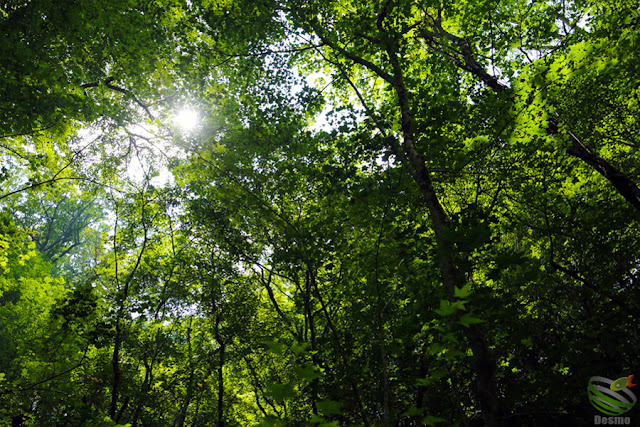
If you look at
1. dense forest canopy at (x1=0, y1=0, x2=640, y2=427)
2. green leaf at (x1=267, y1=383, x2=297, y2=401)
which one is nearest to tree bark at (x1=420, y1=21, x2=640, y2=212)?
dense forest canopy at (x1=0, y1=0, x2=640, y2=427)

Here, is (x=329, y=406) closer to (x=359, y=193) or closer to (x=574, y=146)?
(x=359, y=193)

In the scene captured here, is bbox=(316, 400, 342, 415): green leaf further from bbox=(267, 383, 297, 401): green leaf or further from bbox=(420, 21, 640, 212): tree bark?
bbox=(420, 21, 640, 212): tree bark

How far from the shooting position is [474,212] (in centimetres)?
356

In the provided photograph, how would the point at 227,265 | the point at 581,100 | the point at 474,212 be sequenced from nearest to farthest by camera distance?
the point at 474,212
the point at 581,100
the point at 227,265

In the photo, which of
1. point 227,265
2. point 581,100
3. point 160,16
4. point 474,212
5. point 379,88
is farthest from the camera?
point 227,265

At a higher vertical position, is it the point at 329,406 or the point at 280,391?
the point at 280,391

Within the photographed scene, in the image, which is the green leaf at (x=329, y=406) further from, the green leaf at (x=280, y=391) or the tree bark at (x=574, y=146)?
the tree bark at (x=574, y=146)

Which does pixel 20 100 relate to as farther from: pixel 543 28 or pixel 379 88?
pixel 543 28

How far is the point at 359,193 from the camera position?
173 inches

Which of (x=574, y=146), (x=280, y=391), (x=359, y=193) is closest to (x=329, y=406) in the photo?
(x=280, y=391)

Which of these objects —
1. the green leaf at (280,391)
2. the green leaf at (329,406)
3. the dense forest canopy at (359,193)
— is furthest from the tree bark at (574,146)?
the green leaf at (280,391)

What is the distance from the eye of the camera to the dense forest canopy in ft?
12.5

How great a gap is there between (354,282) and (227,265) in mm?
5465

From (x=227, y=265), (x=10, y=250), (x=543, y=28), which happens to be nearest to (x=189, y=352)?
(x=227, y=265)
